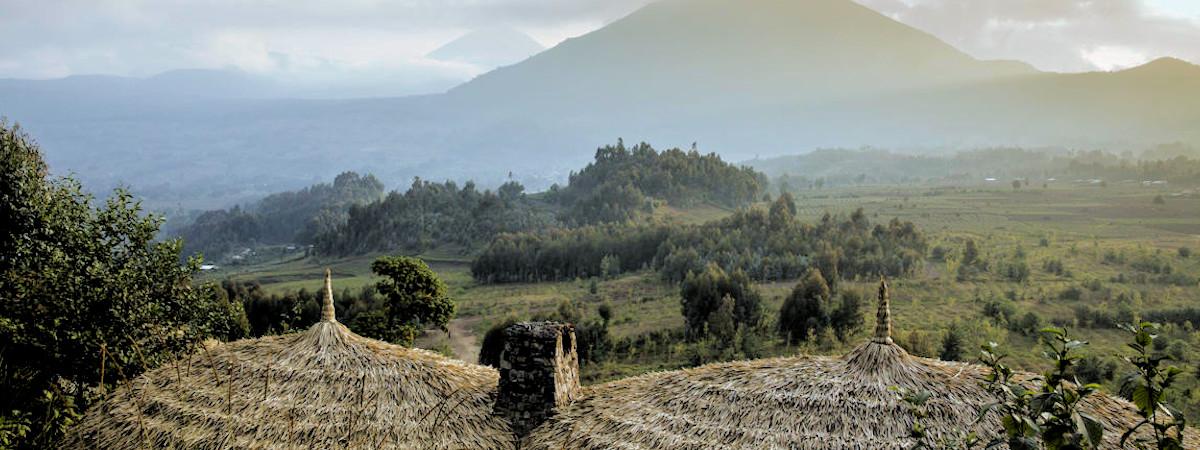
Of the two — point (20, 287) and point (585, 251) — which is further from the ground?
point (20, 287)

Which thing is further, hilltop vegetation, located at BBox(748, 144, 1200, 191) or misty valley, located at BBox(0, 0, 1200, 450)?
hilltop vegetation, located at BBox(748, 144, 1200, 191)

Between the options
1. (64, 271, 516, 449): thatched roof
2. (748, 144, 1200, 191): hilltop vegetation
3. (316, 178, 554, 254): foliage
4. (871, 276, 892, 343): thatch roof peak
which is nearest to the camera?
(871, 276, 892, 343): thatch roof peak

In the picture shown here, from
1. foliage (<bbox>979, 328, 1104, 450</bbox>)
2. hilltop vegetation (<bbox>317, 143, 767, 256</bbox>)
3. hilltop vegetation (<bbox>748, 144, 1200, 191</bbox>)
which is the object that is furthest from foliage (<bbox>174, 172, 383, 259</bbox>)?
foliage (<bbox>979, 328, 1104, 450</bbox>)

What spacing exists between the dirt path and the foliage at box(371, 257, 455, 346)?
11.0 ft

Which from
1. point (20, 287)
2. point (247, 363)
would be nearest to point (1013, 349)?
point (247, 363)

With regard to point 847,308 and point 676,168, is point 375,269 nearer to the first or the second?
point 847,308

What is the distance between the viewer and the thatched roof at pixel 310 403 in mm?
8102

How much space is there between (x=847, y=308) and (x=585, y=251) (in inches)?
977

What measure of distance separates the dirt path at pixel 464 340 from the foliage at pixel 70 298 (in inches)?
507

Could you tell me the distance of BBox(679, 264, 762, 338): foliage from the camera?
91.7ft

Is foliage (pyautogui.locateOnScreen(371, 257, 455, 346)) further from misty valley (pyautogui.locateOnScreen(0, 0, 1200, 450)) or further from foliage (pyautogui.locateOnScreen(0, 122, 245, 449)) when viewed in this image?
foliage (pyautogui.locateOnScreen(0, 122, 245, 449))

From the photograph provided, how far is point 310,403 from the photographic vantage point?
327 inches

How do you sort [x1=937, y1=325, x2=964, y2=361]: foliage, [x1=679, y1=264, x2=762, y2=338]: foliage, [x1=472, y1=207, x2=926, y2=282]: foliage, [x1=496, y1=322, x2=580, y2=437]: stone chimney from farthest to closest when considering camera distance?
[x1=472, y1=207, x2=926, y2=282]: foliage → [x1=679, y1=264, x2=762, y2=338]: foliage → [x1=937, y1=325, x2=964, y2=361]: foliage → [x1=496, y1=322, x2=580, y2=437]: stone chimney

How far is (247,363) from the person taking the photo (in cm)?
897
